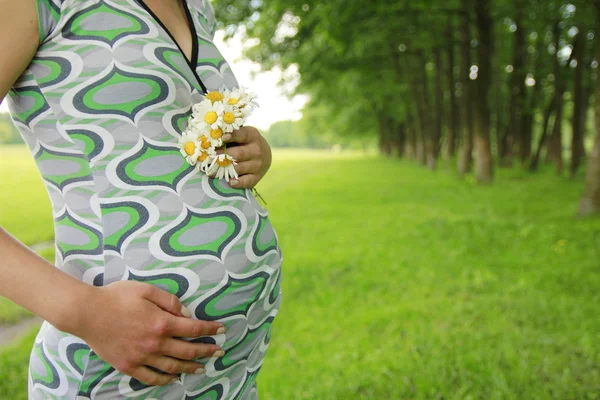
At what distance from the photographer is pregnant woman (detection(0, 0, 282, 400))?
0.89 meters

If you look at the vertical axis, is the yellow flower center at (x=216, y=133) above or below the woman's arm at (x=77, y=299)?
above

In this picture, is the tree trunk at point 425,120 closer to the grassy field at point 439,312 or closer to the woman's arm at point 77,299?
the grassy field at point 439,312

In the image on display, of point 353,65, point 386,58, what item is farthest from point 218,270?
point 386,58

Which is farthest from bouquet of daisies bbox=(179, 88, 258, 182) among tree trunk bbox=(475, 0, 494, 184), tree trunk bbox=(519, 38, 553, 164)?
tree trunk bbox=(519, 38, 553, 164)

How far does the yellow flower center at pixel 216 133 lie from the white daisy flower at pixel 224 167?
0.05 meters

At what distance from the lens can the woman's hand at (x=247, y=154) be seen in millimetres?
1212

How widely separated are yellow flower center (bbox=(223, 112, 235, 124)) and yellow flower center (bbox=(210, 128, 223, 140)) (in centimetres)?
3

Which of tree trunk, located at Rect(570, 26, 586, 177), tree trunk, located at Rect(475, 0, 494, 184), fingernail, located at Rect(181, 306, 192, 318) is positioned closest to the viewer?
fingernail, located at Rect(181, 306, 192, 318)

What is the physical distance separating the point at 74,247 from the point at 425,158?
21029mm

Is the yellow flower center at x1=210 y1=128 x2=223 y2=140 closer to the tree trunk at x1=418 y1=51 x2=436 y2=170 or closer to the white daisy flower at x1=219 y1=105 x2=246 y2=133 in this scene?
the white daisy flower at x1=219 y1=105 x2=246 y2=133

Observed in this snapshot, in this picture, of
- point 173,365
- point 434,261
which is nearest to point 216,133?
point 173,365

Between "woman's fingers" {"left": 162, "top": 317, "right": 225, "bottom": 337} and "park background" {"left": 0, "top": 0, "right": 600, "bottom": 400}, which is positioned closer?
"woman's fingers" {"left": 162, "top": 317, "right": 225, "bottom": 337}

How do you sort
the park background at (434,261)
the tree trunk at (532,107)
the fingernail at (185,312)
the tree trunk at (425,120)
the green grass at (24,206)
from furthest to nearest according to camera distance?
the tree trunk at (425,120) < the tree trunk at (532,107) < the green grass at (24,206) < the park background at (434,261) < the fingernail at (185,312)

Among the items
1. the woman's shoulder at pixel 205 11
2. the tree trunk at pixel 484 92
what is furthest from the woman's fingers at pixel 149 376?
the tree trunk at pixel 484 92
